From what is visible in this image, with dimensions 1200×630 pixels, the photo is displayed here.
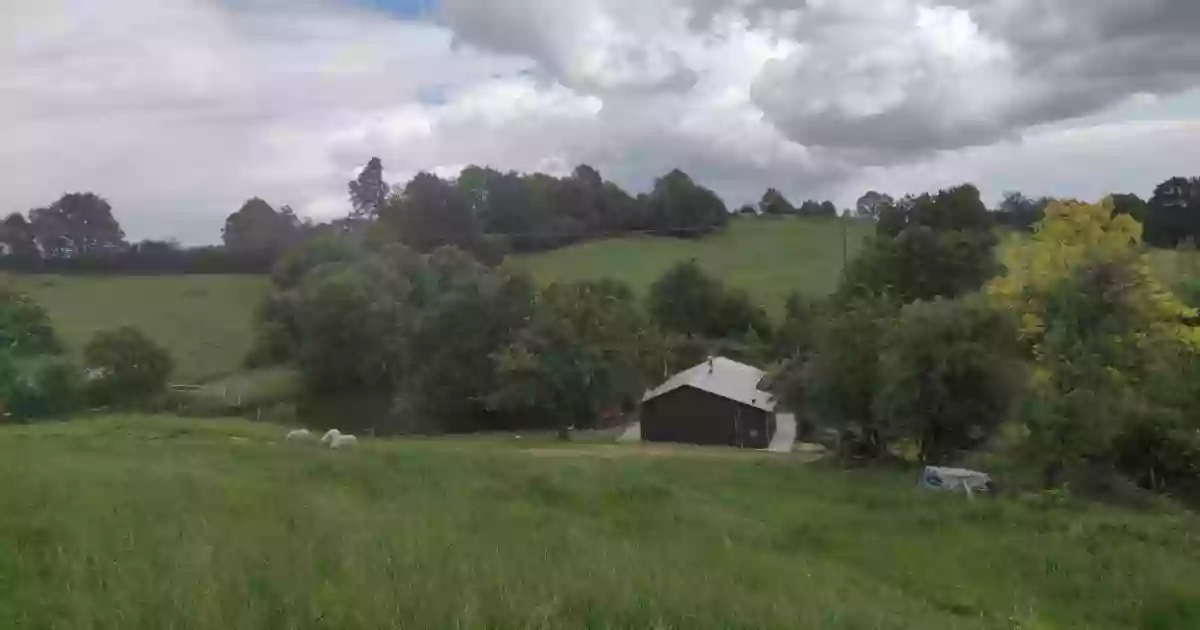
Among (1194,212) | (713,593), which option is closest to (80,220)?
(713,593)

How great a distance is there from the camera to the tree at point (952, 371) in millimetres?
28141

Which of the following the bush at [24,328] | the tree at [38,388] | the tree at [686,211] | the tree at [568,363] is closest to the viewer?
the tree at [568,363]

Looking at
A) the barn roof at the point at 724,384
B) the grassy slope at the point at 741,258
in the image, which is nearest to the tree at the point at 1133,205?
the grassy slope at the point at 741,258

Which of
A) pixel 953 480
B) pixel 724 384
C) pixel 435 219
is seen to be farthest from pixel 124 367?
pixel 953 480

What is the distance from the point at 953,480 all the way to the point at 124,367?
151ft

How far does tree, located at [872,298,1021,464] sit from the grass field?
17.7ft

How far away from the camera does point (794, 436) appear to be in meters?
49.8

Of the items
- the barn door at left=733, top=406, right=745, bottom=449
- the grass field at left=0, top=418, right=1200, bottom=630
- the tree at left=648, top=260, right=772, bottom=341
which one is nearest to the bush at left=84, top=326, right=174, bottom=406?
the grass field at left=0, top=418, right=1200, bottom=630

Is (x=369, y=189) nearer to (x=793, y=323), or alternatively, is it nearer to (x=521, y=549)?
(x=793, y=323)

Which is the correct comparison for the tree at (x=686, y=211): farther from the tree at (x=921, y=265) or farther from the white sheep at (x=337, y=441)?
the white sheep at (x=337, y=441)

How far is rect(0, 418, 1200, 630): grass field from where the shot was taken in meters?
6.69

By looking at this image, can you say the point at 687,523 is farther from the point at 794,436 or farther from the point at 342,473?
the point at 794,436

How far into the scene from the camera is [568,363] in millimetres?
45594

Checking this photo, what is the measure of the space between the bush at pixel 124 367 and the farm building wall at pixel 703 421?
29.0 m
